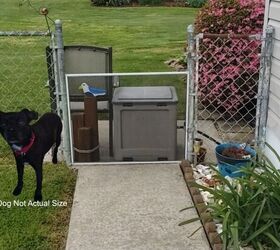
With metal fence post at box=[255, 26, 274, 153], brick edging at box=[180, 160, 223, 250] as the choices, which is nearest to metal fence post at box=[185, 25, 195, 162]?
brick edging at box=[180, 160, 223, 250]

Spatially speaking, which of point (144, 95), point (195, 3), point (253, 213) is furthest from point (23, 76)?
point (195, 3)

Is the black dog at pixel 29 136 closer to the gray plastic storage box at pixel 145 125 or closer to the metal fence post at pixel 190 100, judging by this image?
the gray plastic storage box at pixel 145 125

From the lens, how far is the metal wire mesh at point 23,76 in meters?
6.37

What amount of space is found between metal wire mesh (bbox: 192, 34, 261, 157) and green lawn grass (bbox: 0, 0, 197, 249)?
0.83 m

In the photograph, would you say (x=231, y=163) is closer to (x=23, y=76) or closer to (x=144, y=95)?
(x=144, y=95)

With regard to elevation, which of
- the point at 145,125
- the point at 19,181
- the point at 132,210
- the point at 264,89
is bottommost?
the point at 132,210

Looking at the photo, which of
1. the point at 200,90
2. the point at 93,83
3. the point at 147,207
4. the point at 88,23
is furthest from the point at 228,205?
the point at 88,23

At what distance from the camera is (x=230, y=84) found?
213 inches

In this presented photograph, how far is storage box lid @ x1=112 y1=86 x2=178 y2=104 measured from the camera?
4.28 m

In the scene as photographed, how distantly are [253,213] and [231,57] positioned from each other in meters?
2.82

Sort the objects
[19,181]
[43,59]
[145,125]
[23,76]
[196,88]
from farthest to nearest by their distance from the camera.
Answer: [43,59]
[23,76]
[145,125]
[196,88]
[19,181]

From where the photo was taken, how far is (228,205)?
3102 millimetres

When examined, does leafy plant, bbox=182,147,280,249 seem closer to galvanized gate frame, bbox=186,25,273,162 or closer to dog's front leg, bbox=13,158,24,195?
galvanized gate frame, bbox=186,25,273,162

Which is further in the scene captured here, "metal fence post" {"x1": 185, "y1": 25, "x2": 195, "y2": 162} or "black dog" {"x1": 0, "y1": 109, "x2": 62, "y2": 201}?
"metal fence post" {"x1": 185, "y1": 25, "x2": 195, "y2": 162}
